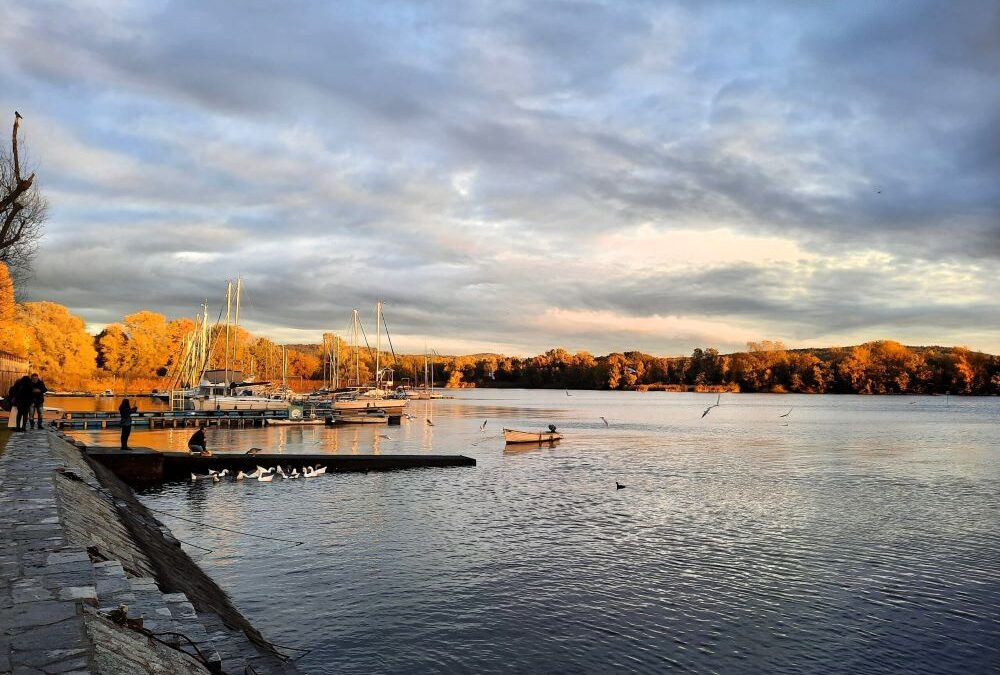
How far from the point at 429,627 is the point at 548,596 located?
329cm

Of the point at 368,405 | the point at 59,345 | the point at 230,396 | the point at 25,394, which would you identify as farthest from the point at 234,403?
the point at 59,345

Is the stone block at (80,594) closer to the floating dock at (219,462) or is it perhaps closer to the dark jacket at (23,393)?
the dark jacket at (23,393)

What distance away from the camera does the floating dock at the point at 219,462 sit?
31.0m

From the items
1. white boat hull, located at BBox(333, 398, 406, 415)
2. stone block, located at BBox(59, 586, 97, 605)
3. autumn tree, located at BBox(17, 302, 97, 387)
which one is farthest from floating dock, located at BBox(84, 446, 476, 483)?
autumn tree, located at BBox(17, 302, 97, 387)

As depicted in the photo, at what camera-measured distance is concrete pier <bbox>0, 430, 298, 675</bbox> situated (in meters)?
6.66

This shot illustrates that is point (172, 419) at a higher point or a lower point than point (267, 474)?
higher

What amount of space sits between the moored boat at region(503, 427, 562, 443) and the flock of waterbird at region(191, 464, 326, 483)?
2115cm

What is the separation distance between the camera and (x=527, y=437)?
5566cm

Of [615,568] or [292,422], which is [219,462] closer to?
[615,568]

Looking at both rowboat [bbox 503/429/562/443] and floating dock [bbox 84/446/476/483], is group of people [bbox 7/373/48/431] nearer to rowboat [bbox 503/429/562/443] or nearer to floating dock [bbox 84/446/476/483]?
floating dock [bbox 84/446/476/483]

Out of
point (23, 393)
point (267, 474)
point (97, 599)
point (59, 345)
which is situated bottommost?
point (267, 474)

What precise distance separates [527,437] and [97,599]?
1902 inches

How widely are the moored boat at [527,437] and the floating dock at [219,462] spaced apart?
13.5 metres

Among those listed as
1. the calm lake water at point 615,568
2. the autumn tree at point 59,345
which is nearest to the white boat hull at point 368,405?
the calm lake water at point 615,568
